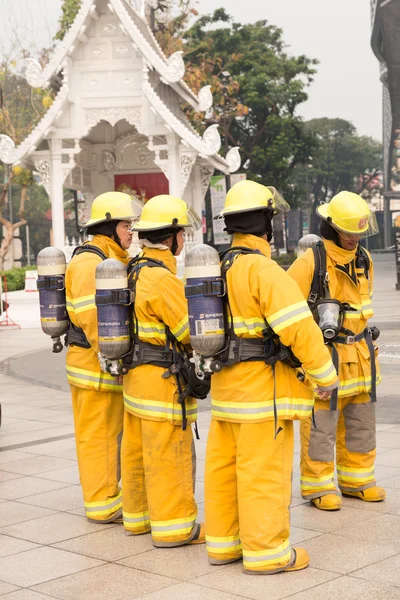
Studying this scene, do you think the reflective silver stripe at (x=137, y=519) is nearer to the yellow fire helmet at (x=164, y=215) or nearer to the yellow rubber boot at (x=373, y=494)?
the yellow rubber boot at (x=373, y=494)

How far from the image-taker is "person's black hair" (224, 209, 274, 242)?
18.0ft

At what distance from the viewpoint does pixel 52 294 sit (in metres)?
Result: 6.63

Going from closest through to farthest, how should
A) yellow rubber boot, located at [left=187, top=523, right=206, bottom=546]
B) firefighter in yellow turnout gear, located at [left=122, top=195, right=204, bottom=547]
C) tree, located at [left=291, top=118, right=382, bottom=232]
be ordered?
firefighter in yellow turnout gear, located at [left=122, top=195, right=204, bottom=547] < yellow rubber boot, located at [left=187, top=523, right=206, bottom=546] < tree, located at [left=291, top=118, right=382, bottom=232]

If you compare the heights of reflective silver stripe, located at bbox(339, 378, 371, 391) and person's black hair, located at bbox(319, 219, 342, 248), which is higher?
person's black hair, located at bbox(319, 219, 342, 248)

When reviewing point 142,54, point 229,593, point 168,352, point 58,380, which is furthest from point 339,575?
point 142,54

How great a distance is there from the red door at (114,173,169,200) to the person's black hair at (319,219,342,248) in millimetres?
19633

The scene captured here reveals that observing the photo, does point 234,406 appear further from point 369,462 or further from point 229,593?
point 369,462

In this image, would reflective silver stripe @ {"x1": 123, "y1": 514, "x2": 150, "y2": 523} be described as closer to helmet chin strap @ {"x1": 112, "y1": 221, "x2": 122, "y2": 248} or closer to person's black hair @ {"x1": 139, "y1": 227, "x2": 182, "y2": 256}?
person's black hair @ {"x1": 139, "y1": 227, "x2": 182, "y2": 256}

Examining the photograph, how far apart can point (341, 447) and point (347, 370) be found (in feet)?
2.05

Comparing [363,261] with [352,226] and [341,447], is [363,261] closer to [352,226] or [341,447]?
[352,226]

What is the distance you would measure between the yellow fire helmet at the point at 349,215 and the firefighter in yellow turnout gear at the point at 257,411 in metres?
0.97

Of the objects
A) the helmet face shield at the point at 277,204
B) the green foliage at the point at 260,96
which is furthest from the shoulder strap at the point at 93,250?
the green foliage at the point at 260,96

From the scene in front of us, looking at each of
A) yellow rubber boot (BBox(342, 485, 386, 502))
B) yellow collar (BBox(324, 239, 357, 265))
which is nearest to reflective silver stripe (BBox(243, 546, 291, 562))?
yellow rubber boot (BBox(342, 485, 386, 502))

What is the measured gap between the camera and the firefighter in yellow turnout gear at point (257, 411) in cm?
512
